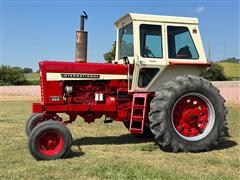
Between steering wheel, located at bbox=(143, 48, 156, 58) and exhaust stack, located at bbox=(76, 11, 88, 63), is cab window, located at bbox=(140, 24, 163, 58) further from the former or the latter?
exhaust stack, located at bbox=(76, 11, 88, 63)

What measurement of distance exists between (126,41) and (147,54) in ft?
3.22

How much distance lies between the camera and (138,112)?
27.0ft

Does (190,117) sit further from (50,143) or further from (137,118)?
(50,143)

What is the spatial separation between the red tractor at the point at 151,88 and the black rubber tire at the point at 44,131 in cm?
56

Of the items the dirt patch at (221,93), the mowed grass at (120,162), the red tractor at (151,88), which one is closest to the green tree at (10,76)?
the dirt patch at (221,93)

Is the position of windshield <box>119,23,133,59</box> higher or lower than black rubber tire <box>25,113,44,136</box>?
higher

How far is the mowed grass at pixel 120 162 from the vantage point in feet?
19.4

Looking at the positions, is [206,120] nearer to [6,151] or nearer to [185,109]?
[185,109]

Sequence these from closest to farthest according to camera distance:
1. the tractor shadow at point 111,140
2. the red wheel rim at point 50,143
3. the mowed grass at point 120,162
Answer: the mowed grass at point 120,162
the red wheel rim at point 50,143
the tractor shadow at point 111,140

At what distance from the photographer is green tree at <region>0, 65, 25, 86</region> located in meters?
61.0

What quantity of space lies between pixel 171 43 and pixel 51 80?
2.57m

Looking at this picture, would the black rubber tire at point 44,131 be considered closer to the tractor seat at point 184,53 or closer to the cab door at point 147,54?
the cab door at point 147,54

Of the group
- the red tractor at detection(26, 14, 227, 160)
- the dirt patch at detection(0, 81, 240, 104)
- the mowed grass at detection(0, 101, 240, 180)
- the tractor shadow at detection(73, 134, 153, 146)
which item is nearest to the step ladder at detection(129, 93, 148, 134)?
the red tractor at detection(26, 14, 227, 160)

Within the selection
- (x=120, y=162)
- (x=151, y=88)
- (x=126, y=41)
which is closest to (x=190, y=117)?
(x=151, y=88)
